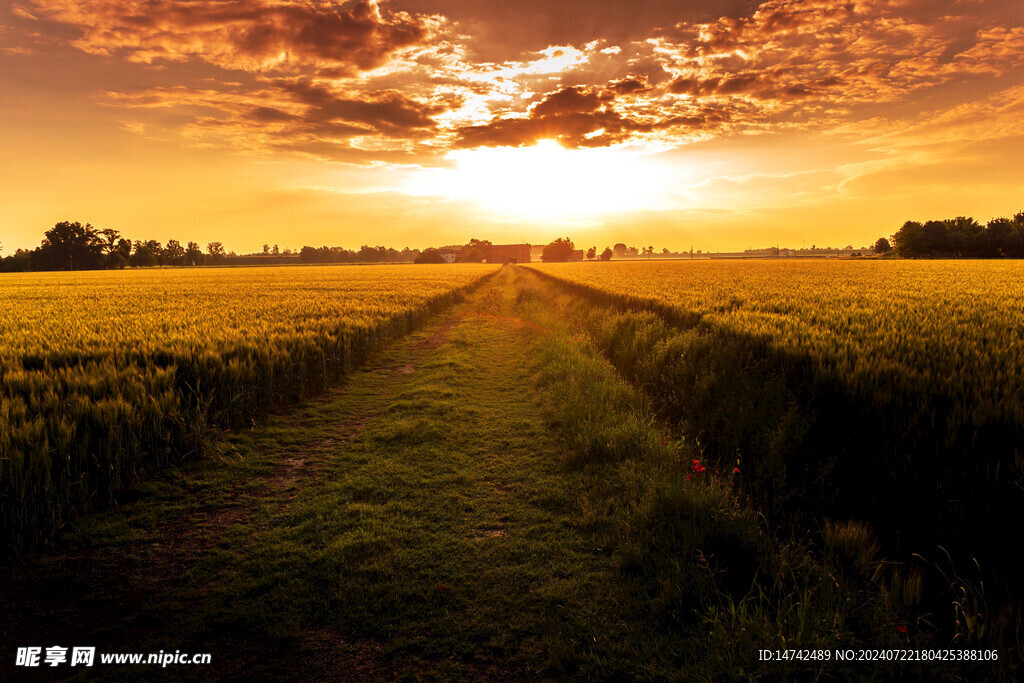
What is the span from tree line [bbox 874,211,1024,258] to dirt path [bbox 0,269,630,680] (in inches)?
3977

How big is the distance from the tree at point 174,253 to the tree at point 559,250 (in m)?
124

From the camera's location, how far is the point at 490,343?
16.5 m

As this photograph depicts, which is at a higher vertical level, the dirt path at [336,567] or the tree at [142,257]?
the tree at [142,257]

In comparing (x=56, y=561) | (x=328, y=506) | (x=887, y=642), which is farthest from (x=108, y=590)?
(x=887, y=642)

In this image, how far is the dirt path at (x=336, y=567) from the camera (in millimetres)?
3305

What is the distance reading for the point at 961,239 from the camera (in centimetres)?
7719

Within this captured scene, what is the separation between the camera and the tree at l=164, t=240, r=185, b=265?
139 metres

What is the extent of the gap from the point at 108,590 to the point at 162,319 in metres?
10.9

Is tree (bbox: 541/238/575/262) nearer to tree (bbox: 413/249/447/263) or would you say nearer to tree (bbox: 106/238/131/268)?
tree (bbox: 413/249/447/263)

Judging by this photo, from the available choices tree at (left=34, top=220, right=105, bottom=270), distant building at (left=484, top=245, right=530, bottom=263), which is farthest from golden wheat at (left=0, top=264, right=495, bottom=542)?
distant building at (left=484, top=245, right=530, bottom=263)

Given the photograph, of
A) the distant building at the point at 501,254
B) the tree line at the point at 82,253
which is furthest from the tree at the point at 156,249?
the distant building at the point at 501,254

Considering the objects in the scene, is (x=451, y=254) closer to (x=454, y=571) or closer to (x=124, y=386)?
(x=124, y=386)

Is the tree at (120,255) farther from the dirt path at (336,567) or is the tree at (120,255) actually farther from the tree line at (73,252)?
the dirt path at (336,567)

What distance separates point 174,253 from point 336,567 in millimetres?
174502
